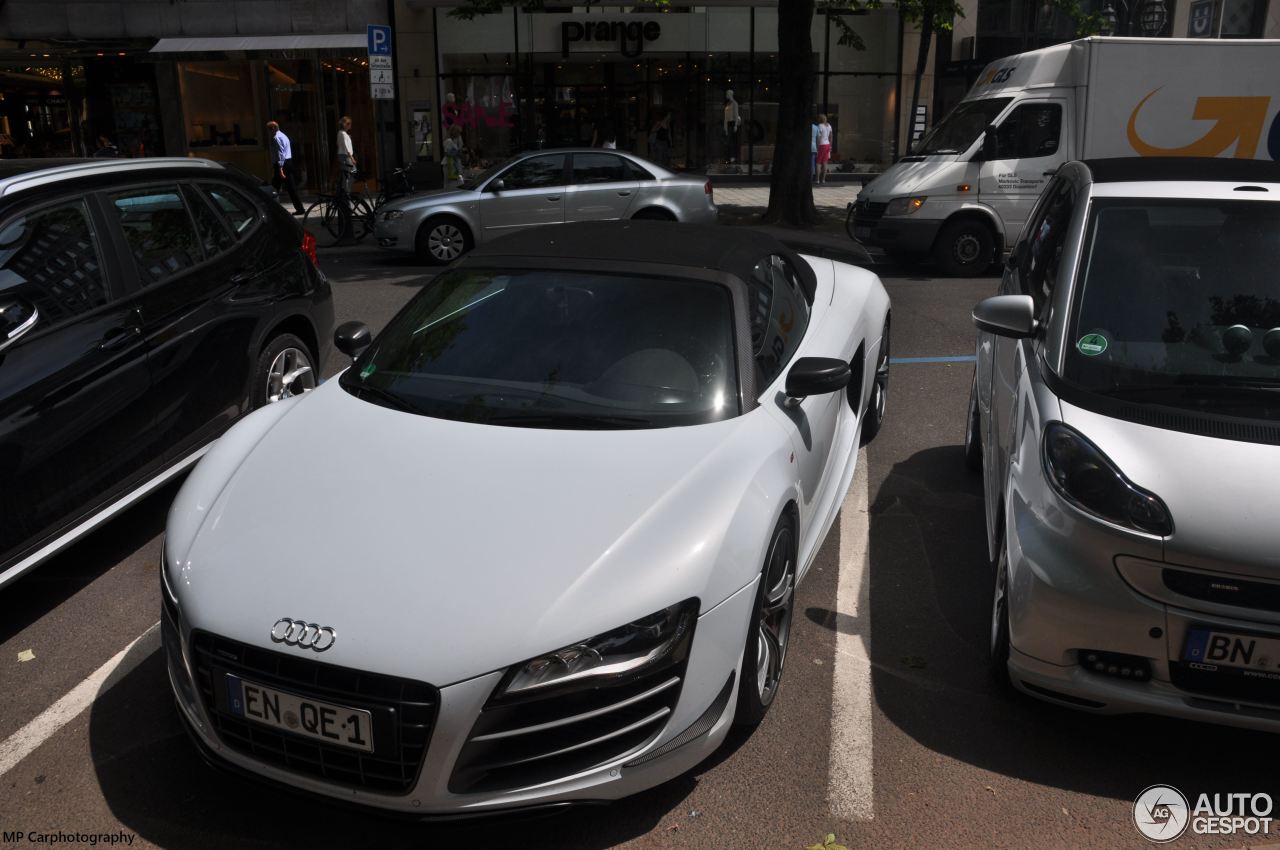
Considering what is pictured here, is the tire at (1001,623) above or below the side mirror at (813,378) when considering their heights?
below

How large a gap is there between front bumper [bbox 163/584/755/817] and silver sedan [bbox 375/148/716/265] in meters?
11.1

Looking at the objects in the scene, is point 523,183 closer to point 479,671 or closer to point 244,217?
point 244,217

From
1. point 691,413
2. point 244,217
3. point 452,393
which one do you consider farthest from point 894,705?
point 244,217

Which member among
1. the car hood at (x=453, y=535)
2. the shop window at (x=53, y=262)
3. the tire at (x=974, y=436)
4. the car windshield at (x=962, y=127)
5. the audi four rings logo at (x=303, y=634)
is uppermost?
the car windshield at (x=962, y=127)

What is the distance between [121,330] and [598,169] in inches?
385

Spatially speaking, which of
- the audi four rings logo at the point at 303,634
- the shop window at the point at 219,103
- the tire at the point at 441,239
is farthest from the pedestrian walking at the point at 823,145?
the audi four rings logo at the point at 303,634

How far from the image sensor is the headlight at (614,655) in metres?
2.68

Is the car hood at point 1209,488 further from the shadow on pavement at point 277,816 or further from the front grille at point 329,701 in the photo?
the front grille at point 329,701

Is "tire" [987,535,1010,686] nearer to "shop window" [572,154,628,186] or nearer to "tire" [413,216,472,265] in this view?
"shop window" [572,154,628,186]

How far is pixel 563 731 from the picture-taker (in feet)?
9.01

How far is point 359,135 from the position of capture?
26047 mm

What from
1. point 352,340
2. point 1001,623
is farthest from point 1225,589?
point 352,340

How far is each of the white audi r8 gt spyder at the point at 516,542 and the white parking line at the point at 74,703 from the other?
2.68 ft

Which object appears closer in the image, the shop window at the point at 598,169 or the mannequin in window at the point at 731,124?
the shop window at the point at 598,169
